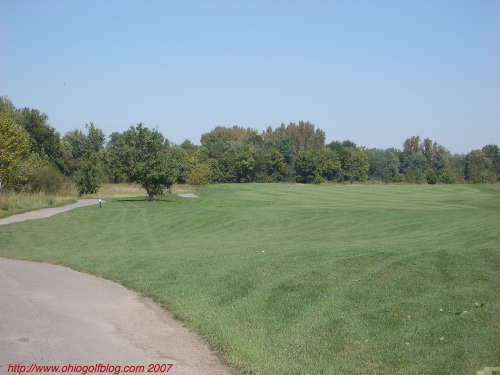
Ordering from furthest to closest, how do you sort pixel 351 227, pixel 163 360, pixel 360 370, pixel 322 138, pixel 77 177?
pixel 322 138
pixel 77 177
pixel 351 227
pixel 163 360
pixel 360 370

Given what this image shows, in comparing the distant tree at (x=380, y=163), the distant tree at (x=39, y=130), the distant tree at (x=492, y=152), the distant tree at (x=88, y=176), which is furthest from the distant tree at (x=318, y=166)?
the distant tree at (x=88, y=176)

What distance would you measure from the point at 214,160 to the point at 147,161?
72296 mm

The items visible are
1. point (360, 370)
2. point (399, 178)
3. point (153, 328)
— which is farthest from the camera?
point (399, 178)

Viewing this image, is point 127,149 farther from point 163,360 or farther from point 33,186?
point 163,360

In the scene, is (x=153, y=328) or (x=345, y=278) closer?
(x=153, y=328)

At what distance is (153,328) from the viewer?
8.00 metres

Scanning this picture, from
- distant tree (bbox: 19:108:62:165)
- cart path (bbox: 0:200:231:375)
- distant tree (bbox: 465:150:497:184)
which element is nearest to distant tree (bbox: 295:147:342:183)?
distant tree (bbox: 465:150:497:184)

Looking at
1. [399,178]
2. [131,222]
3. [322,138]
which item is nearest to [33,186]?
[131,222]

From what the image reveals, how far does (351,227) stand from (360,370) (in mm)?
20536

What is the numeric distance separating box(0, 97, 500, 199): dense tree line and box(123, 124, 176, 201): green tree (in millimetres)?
89

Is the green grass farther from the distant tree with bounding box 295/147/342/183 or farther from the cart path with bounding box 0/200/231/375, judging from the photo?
the distant tree with bounding box 295/147/342/183

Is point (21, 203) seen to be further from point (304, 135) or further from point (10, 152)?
point (304, 135)

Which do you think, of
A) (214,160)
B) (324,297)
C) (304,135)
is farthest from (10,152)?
(304,135)

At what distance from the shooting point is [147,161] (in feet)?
155
